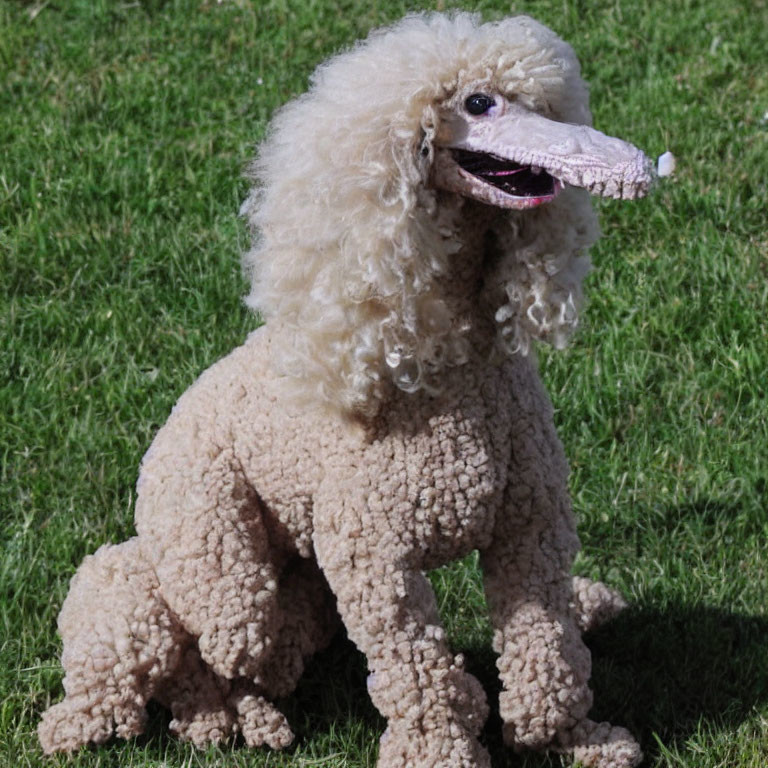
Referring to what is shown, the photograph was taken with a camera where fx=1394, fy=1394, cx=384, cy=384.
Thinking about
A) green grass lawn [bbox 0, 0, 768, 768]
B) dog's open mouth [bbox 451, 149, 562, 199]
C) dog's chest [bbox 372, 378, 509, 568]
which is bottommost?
green grass lawn [bbox 0, 0, 768, 768]

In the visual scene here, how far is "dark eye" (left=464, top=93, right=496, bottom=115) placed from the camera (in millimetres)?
2412

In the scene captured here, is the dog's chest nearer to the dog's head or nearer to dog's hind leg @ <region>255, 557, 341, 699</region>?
the dog's head

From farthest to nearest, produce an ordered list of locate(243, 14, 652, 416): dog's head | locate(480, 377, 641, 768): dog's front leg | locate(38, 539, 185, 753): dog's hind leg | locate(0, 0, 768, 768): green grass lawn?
locate(0, 0, 768, 768): green grass lawn → locate(38, 539, 185, 753): dog's hind leg → locate(480, 377, 641, 768): dog's front leg → locate(243, 14, 652, 416): dog's head

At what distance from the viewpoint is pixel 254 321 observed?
4145mm

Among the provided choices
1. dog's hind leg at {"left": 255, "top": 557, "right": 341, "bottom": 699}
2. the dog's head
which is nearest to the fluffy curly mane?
the dog's head

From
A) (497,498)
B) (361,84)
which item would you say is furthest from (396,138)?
(497,498)

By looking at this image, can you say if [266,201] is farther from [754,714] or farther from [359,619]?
[754,714]

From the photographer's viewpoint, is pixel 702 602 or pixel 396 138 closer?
pixel 396 138

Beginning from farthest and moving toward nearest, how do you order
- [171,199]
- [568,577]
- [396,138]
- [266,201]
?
[171,199] < [568,577] < [266,201] < [396,138]

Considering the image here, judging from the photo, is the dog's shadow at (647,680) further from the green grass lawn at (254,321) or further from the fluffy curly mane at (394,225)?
the fluffy curly mane at (394,225)

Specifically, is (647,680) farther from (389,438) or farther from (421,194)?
(421,194)

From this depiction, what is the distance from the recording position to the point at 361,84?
2451mm

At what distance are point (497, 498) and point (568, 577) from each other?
0.28 m

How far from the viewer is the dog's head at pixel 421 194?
2396 mm
